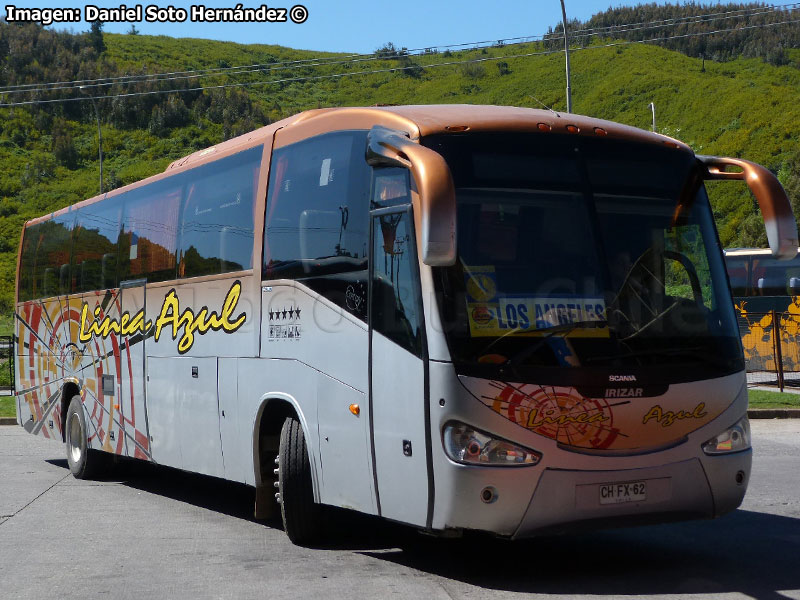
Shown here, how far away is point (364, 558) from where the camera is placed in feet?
27.2

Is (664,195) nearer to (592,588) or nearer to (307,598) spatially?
(592,588)

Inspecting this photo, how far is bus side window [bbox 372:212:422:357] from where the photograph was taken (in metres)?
7.24

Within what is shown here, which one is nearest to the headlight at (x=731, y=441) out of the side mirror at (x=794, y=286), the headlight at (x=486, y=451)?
the headlight at (x=486, y=451)

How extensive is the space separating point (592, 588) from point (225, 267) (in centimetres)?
451

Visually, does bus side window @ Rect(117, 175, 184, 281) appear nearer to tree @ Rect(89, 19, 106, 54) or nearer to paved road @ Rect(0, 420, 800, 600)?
paved road @ Rect(0, 420, 800, 600)

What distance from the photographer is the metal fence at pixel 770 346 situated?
83.6 feet

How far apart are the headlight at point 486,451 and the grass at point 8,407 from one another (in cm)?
1645

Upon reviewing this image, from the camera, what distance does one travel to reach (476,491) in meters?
6.87

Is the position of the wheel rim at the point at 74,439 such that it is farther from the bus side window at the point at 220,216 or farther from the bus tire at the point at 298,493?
the bus tire at the point at 298,493

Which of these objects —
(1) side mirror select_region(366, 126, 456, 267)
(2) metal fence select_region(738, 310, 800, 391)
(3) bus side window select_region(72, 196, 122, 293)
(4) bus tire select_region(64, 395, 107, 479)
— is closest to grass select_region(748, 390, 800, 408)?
(2) metal fence select_region(738, 310, 800, 391)

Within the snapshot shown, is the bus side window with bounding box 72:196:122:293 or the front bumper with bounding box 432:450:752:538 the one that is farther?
the bus side window with bounding box 72:196:122:293

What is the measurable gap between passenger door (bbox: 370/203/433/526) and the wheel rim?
7.36 metres

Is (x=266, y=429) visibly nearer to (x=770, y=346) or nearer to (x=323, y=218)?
(x=323, y=218)

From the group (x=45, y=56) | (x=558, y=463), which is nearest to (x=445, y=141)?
(x=558, y=463)
